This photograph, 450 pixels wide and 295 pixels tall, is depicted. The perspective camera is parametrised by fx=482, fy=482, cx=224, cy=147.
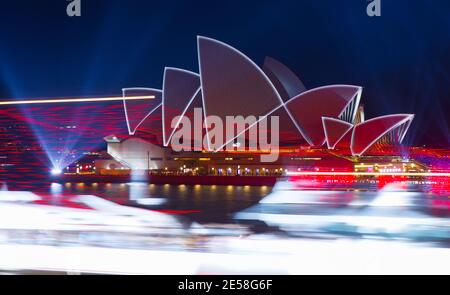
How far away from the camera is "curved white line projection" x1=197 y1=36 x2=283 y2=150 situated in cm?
1442

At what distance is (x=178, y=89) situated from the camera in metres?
15.1

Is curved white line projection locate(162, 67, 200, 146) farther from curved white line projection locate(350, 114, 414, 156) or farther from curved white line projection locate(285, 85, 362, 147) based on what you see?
curved white line projection locate(350, 114, 414, 156)

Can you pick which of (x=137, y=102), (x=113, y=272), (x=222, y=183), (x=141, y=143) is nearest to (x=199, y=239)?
(x=113, y=272)

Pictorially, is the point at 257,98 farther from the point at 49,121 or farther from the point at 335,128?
the point at 49,121

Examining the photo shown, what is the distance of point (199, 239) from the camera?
3.80 metres

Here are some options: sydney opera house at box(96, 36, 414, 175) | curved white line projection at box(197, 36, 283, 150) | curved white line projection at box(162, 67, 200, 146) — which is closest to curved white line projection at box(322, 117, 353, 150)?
sydney opera house at box(96, 36, 414, 175)

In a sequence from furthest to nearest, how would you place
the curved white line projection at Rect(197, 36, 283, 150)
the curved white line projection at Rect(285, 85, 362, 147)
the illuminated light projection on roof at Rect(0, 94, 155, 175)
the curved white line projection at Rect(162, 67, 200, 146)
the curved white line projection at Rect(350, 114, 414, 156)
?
1. the curved white line projection at Rect(350, 114, 414, 156)
2. the curved white line projection at Rect(285, 85, 362, 147)
3. the curved white line projection at Rect(162, 67, 200, 146)
4. the curved white line projection at Rect(197, 36, 283, 150)
5. the illuminated light projection on roof at Rect(0, 94, 155, 175)

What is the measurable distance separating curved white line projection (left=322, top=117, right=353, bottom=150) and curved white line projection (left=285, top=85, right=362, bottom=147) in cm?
17

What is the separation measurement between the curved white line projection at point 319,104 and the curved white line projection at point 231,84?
675 millimetres

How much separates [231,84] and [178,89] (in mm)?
1668

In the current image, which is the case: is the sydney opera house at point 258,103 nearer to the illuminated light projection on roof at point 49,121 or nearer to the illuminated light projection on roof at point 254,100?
the illuminated light projection on roof at point 254,100

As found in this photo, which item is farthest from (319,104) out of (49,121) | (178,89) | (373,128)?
(49,121)

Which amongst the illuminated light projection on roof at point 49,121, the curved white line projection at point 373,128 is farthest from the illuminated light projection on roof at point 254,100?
the illuminated light projection on roof at point 49,121
